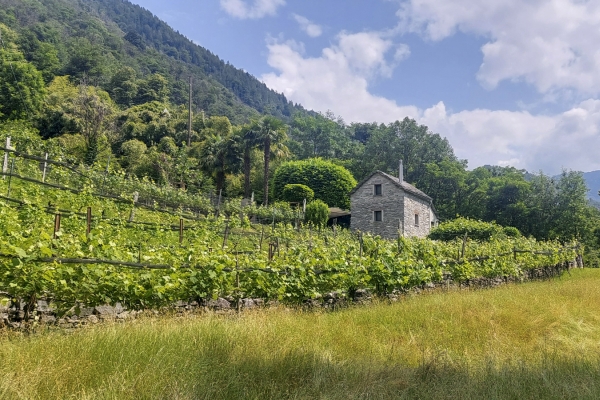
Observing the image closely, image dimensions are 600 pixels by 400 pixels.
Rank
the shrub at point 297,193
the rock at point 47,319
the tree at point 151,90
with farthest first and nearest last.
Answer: the tree at point 151,90
the shrub at point 297,193
the rock at point 47,319

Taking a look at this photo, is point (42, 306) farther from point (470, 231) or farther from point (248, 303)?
point (470, 231)

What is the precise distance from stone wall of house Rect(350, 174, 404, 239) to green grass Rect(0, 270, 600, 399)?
2304 cm

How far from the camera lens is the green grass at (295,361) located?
9.84ft

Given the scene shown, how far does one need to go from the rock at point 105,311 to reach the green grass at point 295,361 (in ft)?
1.75

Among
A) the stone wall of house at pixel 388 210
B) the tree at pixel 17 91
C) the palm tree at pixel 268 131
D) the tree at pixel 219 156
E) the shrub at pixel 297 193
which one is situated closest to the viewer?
the stone wall of house at pixel 388 210

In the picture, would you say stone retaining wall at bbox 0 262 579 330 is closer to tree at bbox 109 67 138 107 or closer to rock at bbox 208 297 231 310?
rock at bbox 208 297 231 310

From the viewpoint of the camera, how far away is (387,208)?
29.2 metres

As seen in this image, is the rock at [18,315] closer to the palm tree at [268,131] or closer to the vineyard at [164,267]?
the vineyard at [164,267]

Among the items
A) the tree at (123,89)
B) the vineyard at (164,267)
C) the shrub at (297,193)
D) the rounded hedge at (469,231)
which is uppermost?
the tree at (123,89)

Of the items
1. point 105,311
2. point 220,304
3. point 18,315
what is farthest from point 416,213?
point 18,315

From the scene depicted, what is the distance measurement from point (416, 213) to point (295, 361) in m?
27.9

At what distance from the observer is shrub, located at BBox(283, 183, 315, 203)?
3406 centimetres

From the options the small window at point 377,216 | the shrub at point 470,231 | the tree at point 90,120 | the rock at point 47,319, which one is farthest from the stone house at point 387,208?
the rock at point 47,319

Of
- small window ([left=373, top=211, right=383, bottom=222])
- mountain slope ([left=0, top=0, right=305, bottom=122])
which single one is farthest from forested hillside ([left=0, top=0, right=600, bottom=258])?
small window ([left=373, top=211, right=383, bottom=222])
